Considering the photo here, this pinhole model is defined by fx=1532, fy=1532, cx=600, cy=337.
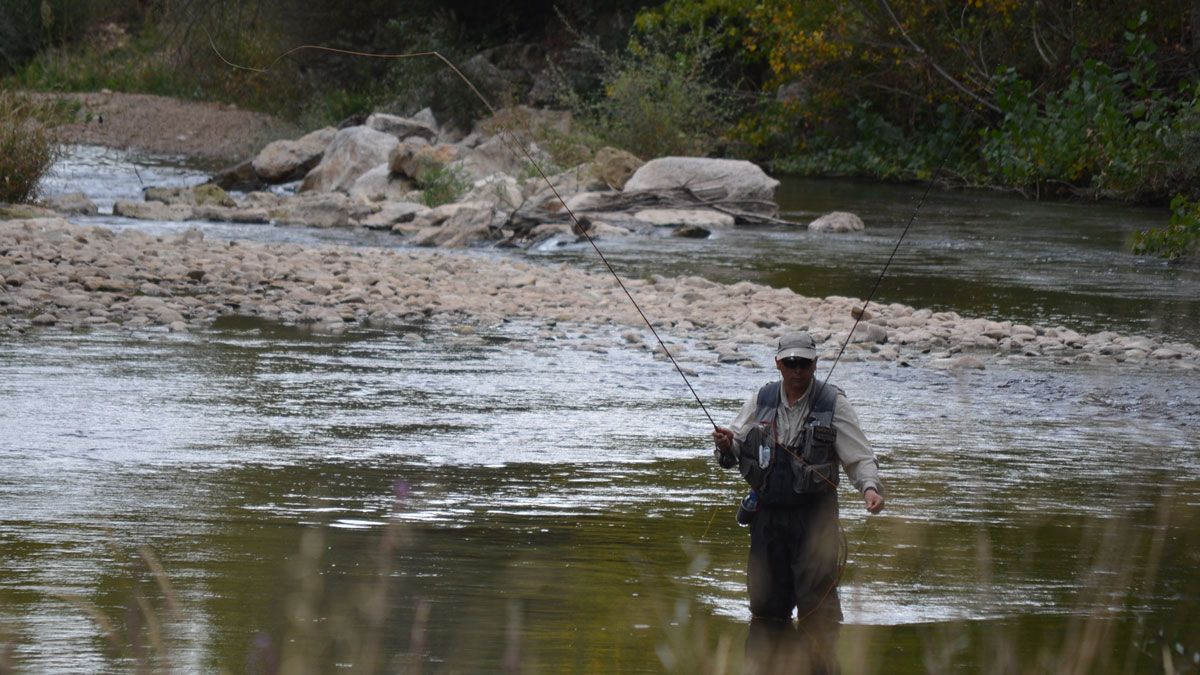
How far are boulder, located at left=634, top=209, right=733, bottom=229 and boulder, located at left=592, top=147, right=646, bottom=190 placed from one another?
3.10 m

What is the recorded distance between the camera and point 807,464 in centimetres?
497

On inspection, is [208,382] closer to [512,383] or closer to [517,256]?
[512,383]

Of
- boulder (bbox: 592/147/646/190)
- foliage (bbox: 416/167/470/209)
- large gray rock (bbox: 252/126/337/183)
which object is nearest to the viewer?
foliage (bbox: 416/167/470/209)

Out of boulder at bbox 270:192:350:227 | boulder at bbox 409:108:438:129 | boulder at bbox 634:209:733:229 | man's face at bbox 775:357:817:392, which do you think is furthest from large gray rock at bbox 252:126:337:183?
man's face at bbox 775:357:817:392

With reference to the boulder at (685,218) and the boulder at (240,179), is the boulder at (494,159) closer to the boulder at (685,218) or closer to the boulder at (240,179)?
the boulder at (685,218)

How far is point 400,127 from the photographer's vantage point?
30.4 metres

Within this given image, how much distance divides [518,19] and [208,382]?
31304mm

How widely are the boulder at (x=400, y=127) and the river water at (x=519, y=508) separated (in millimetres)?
17589

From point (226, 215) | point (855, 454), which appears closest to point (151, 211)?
point (226, 215)

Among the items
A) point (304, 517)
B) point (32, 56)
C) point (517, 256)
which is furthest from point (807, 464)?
point (32, 56)

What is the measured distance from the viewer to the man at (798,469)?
196 inches

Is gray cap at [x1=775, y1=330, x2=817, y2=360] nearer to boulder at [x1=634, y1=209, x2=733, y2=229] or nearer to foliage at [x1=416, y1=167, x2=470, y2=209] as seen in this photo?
boulder at [x1=634, y1=209, x2=733, y2=229]

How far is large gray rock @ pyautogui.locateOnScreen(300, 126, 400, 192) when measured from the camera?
2653 centimetres

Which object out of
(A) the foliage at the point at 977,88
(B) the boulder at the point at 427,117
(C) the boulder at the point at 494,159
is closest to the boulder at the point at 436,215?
(C) the boulder at the point at 494,159
